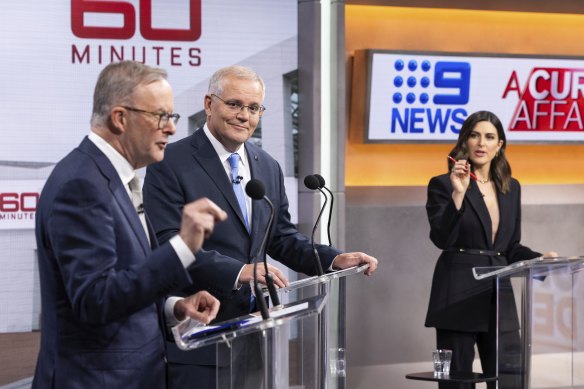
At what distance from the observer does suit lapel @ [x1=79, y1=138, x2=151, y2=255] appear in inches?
93.4

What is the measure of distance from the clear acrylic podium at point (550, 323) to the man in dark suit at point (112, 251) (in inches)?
83.3

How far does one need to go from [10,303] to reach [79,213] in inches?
139

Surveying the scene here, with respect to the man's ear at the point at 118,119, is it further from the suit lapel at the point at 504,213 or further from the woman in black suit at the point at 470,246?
the suit lapel at the point at 504,213

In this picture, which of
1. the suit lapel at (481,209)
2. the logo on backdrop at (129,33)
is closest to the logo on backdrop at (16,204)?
the logo on backdrop at (129,33)

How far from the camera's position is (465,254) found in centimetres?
485

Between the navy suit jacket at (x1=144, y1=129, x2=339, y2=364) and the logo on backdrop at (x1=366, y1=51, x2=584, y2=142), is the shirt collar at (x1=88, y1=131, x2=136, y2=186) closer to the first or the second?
the navy suit jacket at (x1=144, y1=129, x2=339, y2=364)

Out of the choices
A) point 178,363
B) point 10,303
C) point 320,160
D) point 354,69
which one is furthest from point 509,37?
point 178,363

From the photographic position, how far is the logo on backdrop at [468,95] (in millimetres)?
6496

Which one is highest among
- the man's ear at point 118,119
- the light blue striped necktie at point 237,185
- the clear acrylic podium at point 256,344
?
the man's ear at point 118,119

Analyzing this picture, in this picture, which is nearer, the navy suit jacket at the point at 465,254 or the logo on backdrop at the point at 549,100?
the navy suit jacket at the point at 465,254

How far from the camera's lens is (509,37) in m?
6.84

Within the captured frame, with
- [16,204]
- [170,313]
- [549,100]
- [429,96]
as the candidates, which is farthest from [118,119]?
[549,100]

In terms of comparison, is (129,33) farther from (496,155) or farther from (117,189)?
(117,189)

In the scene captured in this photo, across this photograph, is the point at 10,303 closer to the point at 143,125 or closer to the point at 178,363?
the point at 178,363
